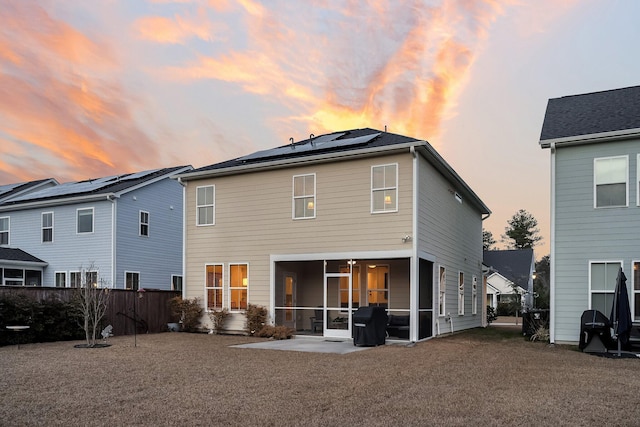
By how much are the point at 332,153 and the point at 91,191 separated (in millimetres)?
12588

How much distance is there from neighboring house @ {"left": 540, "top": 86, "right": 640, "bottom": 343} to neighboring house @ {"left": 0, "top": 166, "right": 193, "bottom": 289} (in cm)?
1511

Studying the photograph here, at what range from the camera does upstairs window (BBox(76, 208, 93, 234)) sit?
22594 mm

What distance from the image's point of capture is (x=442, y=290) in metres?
17.2

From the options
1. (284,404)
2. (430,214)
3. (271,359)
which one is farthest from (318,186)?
(284,404)

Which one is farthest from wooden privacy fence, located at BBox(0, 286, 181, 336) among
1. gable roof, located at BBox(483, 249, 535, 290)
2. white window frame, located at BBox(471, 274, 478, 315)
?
gable roof, located at BBox(483, 249, 535, 290)

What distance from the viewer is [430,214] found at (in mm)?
15883

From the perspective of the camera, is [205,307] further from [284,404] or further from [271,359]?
[284,404]

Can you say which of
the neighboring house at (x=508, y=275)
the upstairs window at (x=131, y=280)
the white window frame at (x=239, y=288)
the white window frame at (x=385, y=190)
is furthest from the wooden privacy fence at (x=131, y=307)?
the neighboring house at (x=508, y=275)

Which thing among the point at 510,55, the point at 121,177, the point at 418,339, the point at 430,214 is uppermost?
the point at 510,55

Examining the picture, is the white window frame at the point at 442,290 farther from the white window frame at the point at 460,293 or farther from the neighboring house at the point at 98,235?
the neighboring house at the point at 98,235

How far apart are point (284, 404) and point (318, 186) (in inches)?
399

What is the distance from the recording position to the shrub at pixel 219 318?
17.3 m

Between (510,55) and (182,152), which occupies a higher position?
(510,55)

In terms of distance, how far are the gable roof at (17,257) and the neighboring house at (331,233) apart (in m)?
8.90
